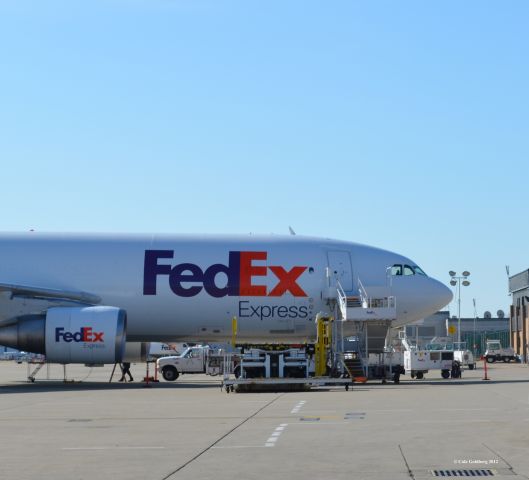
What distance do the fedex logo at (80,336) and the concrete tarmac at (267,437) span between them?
802 centimetres

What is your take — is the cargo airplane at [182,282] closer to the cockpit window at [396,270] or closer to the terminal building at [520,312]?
the cockpit window at [396,270]

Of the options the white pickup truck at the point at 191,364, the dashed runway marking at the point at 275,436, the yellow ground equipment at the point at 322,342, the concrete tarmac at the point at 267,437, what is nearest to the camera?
the concrete tarmac at the point at 267,437

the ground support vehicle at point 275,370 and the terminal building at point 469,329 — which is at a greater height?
the terminal building at point 469,329

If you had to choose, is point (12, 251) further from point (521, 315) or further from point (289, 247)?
point (521, 315)

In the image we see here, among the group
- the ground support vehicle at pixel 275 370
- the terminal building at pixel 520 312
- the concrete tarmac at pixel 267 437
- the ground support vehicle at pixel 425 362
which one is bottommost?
the concrete tarmac at pixel 267 437

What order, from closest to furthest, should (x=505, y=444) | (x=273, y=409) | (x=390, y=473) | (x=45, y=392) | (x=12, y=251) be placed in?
(x=390, y=473) < (x=505, y=444) < (x=273, y=409) < (x=45, y=392) < (x=12, y=251)

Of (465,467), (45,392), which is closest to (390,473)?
(465,467)

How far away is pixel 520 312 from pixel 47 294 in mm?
68767

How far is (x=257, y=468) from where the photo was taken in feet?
41.4

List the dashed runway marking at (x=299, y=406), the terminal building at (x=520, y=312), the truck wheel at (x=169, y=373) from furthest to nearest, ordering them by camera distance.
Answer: the terminal building at (x=520, y=312)
the truck wheel at (x=169, y=373)
the dashed runway marking at (x=299, y=406)

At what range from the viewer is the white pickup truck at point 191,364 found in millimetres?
46969

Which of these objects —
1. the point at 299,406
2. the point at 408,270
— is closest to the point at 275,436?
the point at 299,406

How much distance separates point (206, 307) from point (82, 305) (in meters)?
4.55

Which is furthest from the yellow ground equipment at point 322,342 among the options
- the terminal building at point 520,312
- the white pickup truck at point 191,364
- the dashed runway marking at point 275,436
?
the terminal building at point 520,312
